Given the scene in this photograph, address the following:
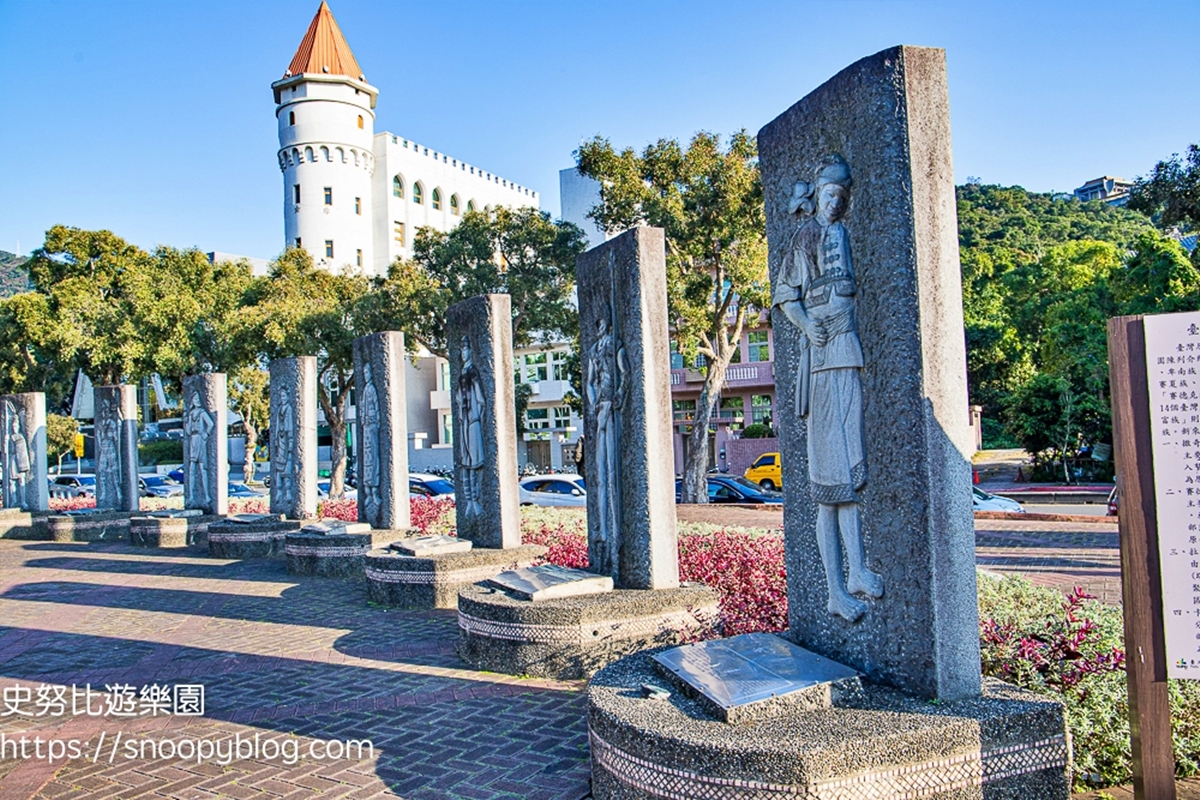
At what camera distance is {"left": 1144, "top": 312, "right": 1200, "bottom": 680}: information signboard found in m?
3.12

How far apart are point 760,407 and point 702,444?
18.1 meters

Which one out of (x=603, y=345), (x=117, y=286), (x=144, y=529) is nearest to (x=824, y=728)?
(x=603, y=345)

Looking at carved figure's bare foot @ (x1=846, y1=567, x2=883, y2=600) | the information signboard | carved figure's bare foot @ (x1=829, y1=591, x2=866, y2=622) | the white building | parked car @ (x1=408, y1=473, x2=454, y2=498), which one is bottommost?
parked car @ (x1=408, y1=473, x2=454, y2=498)

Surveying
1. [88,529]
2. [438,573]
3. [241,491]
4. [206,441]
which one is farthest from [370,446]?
[241,491]

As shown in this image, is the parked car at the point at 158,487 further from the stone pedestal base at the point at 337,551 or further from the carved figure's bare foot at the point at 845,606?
the carved figure's bare foot at the point at 845,606

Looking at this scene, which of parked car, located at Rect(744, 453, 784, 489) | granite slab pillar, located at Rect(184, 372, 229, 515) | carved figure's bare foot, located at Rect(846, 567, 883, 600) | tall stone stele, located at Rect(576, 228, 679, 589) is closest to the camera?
carved figure's bare foot, located at Rect(846, 567, 883, 600)

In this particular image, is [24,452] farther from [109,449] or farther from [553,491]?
[553,491]

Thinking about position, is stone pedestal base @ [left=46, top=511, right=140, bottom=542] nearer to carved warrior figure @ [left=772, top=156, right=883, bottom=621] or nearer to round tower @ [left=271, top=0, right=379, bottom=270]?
carved warrior figure @ [left=772, top=156, right=883, bottom=621]

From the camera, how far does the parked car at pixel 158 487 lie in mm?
27509

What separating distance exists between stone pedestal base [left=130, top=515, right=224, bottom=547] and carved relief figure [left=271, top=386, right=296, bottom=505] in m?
1.51

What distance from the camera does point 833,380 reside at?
12.8 ft

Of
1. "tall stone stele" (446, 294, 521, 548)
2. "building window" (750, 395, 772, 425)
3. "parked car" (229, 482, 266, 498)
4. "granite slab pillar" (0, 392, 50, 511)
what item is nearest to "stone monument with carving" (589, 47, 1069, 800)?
"tall stone stele" (446, 294, 521, 548)

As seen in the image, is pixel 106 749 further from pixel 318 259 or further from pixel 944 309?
pixel 318 259

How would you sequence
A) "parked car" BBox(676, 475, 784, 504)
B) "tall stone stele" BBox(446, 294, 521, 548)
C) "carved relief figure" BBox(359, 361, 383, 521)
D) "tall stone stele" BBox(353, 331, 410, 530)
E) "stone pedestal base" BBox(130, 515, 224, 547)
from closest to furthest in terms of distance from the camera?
"tall stone stele" BBox(446, 294, 521, 548)
"tall stone stele" BBox(353, 331, 410, 530)
"carved relief figure" BBox(359, 361, 383, 521)
"stone pedestal base" BBox(130, 515, 224, 547)
"parked car" BBox(676, 475, 784, 504)
